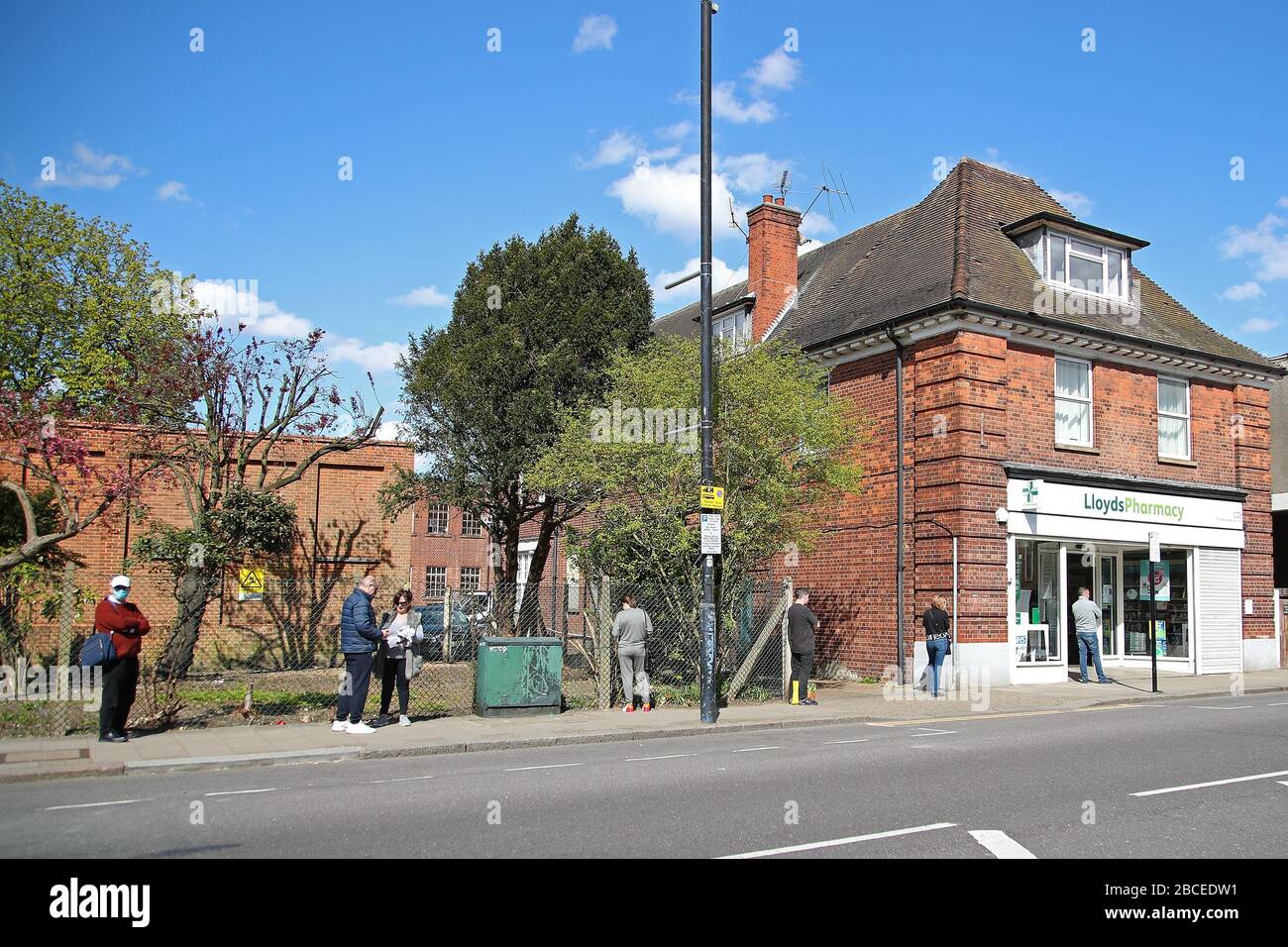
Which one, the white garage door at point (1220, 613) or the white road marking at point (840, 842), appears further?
the white garage door at point (1220, 613)

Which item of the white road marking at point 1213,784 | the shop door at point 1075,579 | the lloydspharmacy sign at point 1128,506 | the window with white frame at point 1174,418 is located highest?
Result: the window with white frame at point 1174,418

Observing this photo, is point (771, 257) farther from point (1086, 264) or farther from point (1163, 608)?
point (1163, 608)

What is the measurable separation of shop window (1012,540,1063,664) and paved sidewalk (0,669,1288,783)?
1.66 meters

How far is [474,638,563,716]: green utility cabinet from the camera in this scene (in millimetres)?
13750

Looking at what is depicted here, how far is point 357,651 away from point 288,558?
40.6ft

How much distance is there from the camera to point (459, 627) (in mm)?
23094

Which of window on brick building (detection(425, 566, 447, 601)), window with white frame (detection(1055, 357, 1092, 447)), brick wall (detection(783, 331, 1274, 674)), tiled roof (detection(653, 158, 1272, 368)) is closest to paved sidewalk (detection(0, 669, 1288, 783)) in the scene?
brick wall (detection(783, 331, 1274, 674))

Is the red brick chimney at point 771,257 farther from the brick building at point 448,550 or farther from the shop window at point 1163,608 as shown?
the brick building at point 448,550

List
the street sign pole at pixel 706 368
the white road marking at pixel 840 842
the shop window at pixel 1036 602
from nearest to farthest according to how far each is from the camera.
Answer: the white road marking at pixel 840 842 → the street sign pole at pixel 706 368 → the shop window at pixel 1036 602

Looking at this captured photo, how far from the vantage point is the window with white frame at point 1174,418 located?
2294 cm

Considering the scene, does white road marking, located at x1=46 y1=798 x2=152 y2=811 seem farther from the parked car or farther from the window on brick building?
the window on brick building

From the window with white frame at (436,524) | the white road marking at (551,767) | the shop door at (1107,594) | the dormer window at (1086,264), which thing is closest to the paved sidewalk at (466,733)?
the white road marking at (551,767)

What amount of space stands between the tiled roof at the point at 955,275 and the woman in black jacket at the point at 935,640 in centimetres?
585
